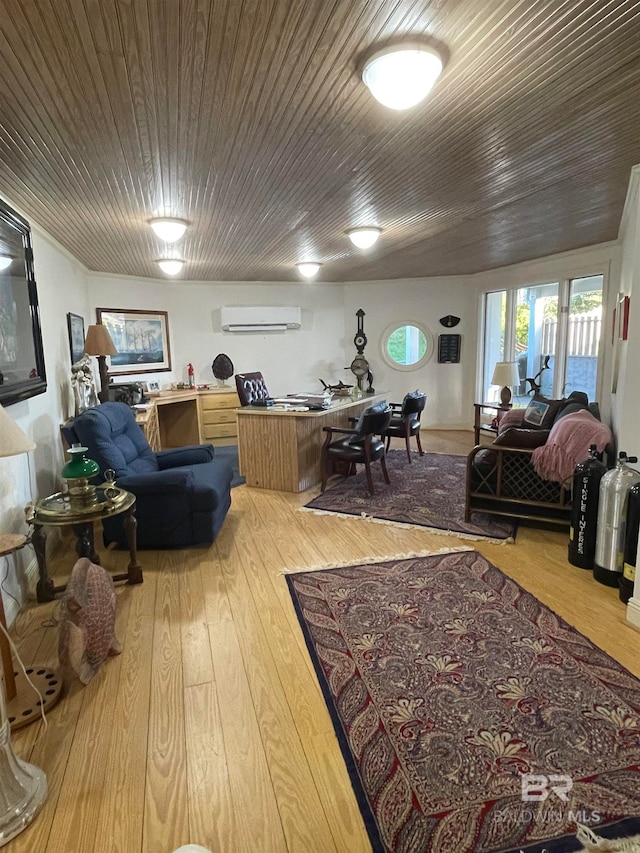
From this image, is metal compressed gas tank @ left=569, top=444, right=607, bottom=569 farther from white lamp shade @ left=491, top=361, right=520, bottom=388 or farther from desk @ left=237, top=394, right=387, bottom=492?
white lamp shade @ left=491, top=361, right=520, bottom=388

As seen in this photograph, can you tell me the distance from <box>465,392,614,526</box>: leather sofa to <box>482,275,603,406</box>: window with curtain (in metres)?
2.04

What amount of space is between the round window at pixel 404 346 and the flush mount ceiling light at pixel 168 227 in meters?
4.47

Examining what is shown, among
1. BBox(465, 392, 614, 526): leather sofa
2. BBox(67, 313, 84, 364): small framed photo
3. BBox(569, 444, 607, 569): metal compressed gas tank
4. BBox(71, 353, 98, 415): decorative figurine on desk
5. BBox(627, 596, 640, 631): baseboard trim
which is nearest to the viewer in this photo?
BBox(627, 596, 640, 631): baseboard trim

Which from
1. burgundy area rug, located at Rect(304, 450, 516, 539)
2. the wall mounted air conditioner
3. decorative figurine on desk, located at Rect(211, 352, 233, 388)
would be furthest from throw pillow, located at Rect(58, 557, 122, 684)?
the wall mounted air conditioner

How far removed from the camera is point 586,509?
305 cm

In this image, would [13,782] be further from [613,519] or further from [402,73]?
[613,519]

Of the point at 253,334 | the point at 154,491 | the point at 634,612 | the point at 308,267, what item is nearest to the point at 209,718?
the point at 154,491

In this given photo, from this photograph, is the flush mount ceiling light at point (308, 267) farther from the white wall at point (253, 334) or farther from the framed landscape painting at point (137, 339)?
the framed landscape painting at point (137, 339)

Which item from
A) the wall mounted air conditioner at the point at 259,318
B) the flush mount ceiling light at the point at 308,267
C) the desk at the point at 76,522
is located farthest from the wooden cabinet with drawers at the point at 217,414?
the desk at the point at 76,522

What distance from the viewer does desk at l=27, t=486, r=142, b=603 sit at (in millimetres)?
2566

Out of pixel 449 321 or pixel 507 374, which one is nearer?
pixel 507 374

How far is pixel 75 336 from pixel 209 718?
13.4 ft

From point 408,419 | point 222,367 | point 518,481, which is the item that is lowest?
point 518,481

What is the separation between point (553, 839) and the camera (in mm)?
1410
